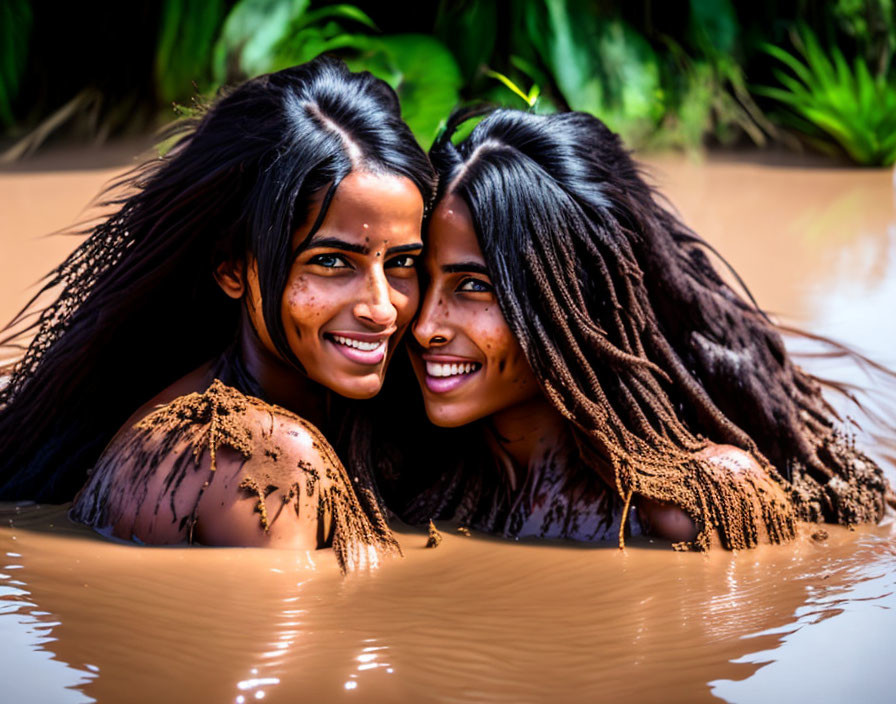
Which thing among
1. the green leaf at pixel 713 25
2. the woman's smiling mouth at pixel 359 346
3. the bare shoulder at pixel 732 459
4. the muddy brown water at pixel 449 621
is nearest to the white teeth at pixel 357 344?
the woman's smiling mouth at pixel 359 346

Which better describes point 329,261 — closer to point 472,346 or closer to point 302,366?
point 302,366

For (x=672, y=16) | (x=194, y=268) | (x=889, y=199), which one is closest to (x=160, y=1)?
(x=672, y=16)

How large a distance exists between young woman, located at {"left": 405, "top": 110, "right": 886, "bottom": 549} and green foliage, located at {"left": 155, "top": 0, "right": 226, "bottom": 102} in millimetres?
5190

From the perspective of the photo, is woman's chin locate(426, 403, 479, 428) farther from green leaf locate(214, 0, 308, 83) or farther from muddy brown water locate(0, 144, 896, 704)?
green leaf locate(214, 0, 308, 83)

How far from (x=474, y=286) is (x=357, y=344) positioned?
1.38 ft

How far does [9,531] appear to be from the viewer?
145 inches

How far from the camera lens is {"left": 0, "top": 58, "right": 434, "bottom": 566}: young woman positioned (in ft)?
11.1

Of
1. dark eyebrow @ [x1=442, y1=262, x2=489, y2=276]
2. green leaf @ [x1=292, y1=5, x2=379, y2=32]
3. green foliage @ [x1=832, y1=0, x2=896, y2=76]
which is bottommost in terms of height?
dark eyebrow @ [x1=442, y1=262, x2=489, y2=276]

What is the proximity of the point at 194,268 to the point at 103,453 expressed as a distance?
1.97 feet

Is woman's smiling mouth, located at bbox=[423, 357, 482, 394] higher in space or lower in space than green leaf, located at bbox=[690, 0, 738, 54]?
lower

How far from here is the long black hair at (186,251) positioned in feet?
11.7

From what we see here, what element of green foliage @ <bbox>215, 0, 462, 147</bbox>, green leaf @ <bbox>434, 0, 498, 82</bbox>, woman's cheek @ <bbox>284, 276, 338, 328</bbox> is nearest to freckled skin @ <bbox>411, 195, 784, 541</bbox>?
woman's cheek @ <bbox>284, 276, 338, 328</bbox>

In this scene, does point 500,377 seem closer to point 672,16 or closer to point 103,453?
point 103,453

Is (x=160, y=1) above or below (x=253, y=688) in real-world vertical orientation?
above
